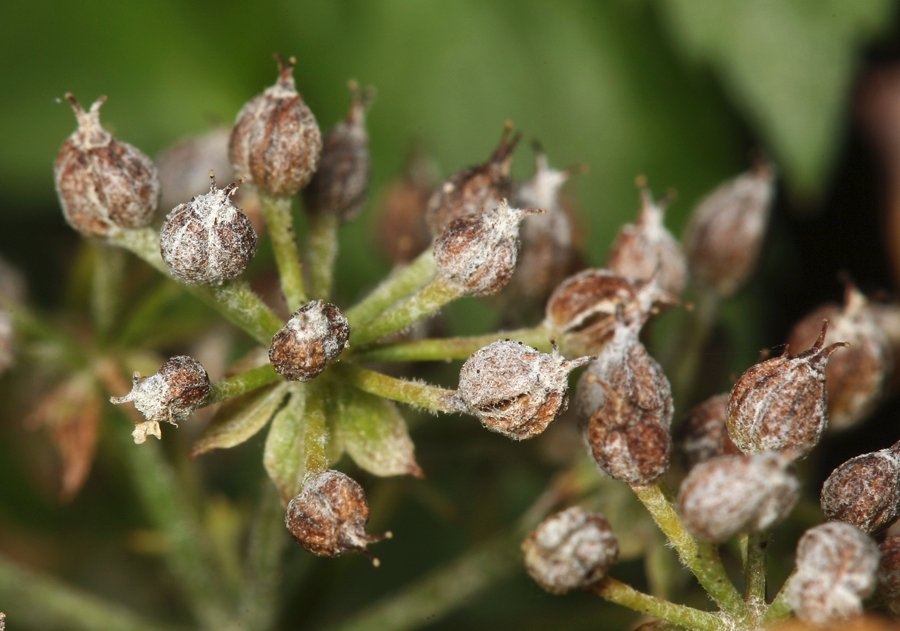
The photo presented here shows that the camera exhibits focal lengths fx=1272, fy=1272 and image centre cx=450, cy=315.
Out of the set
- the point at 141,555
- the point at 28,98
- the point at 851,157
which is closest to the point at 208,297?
the point at 141,555

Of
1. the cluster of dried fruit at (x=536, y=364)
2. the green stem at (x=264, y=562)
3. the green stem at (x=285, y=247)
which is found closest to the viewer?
the cluster of dried fruit at (x=536, y=364)

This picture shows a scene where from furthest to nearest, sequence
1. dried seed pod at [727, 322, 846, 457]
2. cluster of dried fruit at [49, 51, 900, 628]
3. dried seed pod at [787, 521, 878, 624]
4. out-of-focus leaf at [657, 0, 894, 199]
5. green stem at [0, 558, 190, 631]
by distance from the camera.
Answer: out-of-focus leaf at [657, 0, 894, 199], green stem at [0, 558, 190, 631], dried seed pod at [727, 322, 846, 457], cluster of dried fruit at [49, 51, 900, 628], dried seed pod at [787, 521, 878, 624]

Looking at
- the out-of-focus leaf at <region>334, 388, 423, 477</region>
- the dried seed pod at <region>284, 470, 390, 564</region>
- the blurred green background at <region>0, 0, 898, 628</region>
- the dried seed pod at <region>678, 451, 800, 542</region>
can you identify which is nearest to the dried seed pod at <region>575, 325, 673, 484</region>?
the dried seed pod at <region>678, 451, 800, 542</region>

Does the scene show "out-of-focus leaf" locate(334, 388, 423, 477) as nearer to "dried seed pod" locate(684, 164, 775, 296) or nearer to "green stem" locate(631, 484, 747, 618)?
"green stem" locate(631, 484, 747, 618)

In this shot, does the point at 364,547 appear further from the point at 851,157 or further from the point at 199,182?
the point at 851,157

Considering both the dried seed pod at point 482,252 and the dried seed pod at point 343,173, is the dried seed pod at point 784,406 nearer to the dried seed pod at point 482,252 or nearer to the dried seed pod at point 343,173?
the dried seed pod at point 482,252

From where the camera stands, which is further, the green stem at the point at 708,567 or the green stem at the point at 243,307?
the green stem at the point at 243,307

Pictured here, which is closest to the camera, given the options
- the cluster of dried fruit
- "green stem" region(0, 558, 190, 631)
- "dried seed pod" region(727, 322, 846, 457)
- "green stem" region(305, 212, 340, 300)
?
the cluster of dried fruit

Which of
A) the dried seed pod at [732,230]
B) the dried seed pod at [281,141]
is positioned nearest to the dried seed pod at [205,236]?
the dried seed pod at [281,141]
